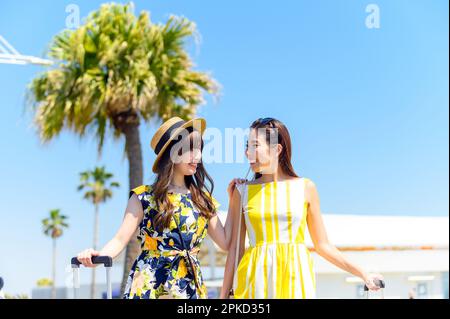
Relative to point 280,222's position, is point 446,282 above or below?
below

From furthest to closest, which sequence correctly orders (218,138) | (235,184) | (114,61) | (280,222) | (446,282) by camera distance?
1. (446,282)
2. (114,61)
3. (218,138)
4. (235,184)
5. (280,222)

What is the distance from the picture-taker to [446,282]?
27547 mm

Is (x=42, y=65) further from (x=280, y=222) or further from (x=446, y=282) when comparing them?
(x=446, y=282)

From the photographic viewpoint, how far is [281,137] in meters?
3.52

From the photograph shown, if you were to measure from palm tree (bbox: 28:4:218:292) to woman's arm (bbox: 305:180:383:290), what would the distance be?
489 inches

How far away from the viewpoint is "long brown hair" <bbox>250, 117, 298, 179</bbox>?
350cm

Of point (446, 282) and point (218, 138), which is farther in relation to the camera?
point (446, 282)

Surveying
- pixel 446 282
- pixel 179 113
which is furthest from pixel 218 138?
pixel 446 282

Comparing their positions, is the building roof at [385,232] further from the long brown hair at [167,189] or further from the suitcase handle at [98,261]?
the suitcase handle at [98,261]

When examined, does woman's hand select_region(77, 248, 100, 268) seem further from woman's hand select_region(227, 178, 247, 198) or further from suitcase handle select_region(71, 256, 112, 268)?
woman's hand select_region(227, 178, 247, 198)

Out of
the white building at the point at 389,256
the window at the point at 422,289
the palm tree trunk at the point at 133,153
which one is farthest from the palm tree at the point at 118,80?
the window at the point at 422,289

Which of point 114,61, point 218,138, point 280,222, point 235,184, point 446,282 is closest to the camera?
point 280,222

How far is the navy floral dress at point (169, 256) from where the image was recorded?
138 inches

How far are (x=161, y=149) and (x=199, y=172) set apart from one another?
231 mm
